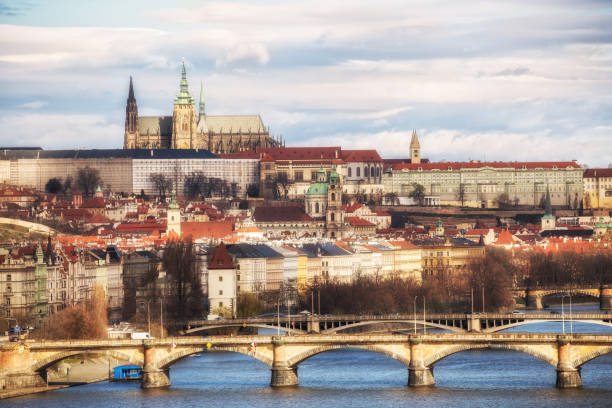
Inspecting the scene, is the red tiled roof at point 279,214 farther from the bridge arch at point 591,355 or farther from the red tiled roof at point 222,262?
the bridge arch at point 591,355

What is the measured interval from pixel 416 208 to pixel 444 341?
127459mm

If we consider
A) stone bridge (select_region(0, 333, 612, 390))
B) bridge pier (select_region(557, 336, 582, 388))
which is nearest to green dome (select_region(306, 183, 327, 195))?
stone bridge (select_region(0, 333, 612, 390))

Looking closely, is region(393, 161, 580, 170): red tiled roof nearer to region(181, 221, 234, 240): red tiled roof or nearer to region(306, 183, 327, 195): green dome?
region(306, 183, 327, 195): green dome

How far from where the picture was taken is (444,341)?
5450 centimetres

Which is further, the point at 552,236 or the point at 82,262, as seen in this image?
the point at 552,236

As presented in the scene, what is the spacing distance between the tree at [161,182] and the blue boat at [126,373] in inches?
4729

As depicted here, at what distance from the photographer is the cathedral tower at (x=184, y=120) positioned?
194375 millimetres

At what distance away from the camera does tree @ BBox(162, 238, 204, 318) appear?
7550cm

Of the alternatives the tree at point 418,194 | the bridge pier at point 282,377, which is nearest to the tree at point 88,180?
the tree at point 418,194

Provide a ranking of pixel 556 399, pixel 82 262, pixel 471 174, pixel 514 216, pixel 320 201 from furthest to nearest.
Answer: pixel 471 174 → pixel 514 216 → pixel 320 201 → pixel 82 262 → pixel 556 399

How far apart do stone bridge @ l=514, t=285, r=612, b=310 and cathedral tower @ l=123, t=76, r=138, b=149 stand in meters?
100

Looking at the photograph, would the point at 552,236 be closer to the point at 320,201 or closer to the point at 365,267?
the point at 320,201

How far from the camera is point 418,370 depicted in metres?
55.2

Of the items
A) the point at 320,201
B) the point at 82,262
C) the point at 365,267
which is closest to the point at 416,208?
the point at 320,201
